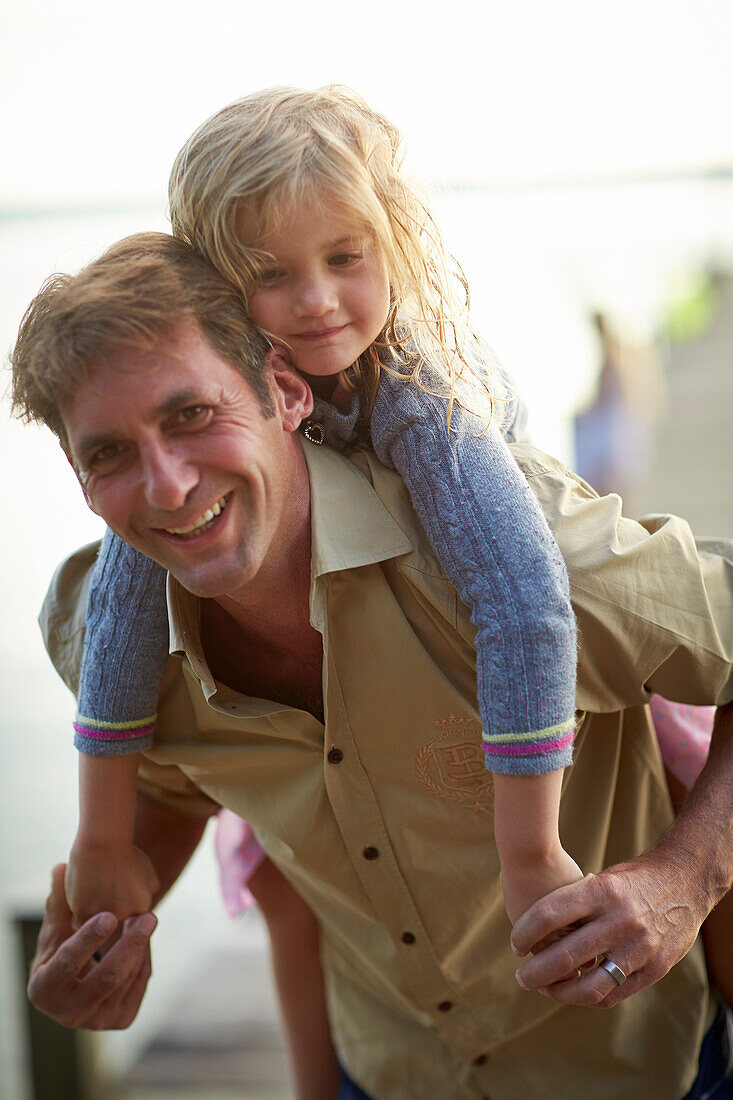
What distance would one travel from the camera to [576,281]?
20.5 feet

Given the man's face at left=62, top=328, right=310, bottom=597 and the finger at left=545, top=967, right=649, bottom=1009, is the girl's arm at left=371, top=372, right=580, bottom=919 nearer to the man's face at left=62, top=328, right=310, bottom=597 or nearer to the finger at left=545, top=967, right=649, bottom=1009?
the finger at left=545, top=967, right=649, bottom=1009

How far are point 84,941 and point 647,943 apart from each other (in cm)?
80

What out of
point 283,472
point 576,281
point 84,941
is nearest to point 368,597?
point 283,472

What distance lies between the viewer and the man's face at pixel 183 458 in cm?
112

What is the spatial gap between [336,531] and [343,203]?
400 mm

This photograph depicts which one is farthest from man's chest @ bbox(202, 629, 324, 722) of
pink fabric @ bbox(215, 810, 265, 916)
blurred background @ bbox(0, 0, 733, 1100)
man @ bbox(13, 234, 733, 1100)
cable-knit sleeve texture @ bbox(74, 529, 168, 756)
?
blurred background @ bbox(0, 0, 733, 1100)

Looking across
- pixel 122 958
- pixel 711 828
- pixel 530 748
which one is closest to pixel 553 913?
pixel 530 748

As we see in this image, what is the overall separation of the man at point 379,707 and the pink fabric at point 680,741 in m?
0.05

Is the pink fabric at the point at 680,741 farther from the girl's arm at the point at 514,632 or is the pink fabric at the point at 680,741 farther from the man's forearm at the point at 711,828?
the girl's arm at the point at 514,632

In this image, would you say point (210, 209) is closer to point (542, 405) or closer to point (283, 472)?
point (283, 472)

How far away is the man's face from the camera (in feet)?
3.67

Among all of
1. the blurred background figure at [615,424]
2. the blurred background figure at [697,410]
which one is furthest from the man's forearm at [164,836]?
the blurred background figure at [697,410]

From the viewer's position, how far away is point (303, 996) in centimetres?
196

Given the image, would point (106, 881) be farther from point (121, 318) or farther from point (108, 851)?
point (121, 318)
